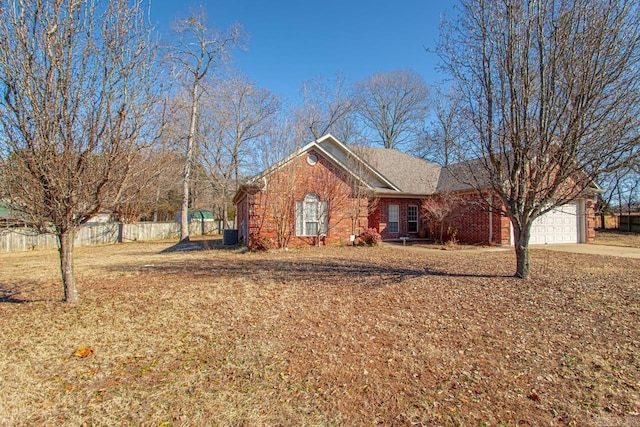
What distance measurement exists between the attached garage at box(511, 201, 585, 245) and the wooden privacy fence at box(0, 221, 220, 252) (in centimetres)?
2164

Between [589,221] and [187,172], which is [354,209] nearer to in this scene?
[187,172]

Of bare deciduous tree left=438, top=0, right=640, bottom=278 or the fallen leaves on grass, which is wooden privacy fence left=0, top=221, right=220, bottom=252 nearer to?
the fallen leaves on grass

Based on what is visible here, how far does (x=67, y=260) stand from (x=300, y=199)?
9317mm

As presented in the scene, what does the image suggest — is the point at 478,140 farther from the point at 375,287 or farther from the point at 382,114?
the point at 382,114

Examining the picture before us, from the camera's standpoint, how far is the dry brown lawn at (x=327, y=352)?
2.88 metres

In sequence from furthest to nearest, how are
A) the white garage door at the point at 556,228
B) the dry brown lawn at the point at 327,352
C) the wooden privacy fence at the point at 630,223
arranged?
the wooden privacy fence at the point at 630,223
the white garage door at the point at 556,228
the dry brown lawn at the point at 327,352

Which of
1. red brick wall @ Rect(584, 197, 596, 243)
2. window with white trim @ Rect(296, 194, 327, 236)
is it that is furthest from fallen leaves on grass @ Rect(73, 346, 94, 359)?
red brick wall @ Rect(584, 197, 596, 243)

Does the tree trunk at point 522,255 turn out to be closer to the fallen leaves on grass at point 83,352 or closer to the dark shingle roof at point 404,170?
the fallen leaves on grass at point 83,352

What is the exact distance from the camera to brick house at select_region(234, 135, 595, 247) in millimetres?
13781

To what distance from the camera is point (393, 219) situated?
18.1 m

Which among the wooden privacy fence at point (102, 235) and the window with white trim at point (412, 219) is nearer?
the wooden privacy fence at point (102, 235)

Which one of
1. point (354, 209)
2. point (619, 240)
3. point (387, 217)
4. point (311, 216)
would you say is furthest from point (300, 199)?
point (619, 240)

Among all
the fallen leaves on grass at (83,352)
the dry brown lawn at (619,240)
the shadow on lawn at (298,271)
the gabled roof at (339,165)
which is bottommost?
the fallen leaves on grass at (83,352)

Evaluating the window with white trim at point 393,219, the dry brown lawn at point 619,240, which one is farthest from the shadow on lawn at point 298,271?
the dry brown lawn at point 619,240
